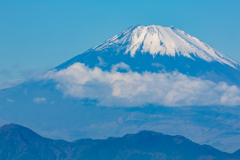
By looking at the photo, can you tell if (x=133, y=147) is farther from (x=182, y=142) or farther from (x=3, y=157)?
(x=3, y=157)

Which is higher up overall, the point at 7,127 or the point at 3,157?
the point at 7,127

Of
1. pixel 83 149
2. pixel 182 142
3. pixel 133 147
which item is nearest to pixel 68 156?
pixel 83 149

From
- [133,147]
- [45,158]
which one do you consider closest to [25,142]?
[45,158]

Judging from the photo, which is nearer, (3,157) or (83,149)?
(3,157)

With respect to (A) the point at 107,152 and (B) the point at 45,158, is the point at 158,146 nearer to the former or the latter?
(A) the point at 107,152

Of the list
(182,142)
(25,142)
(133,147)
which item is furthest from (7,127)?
(182,142)
